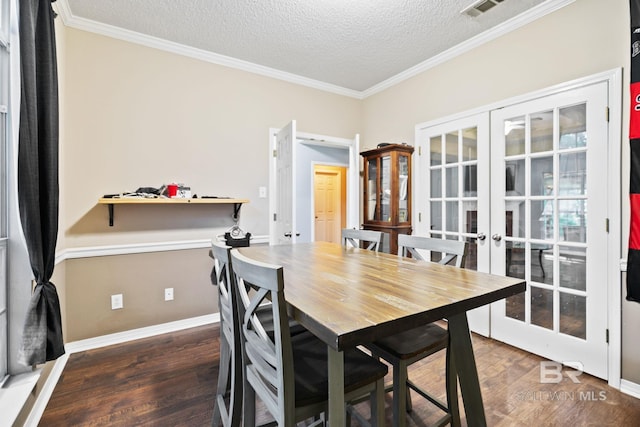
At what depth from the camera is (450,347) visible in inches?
54.6

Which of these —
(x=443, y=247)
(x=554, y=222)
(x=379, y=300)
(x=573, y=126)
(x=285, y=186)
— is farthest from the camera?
(x=285, y=186)

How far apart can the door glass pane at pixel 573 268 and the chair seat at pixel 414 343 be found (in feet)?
4.79

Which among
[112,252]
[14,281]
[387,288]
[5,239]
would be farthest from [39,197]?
[387,288]

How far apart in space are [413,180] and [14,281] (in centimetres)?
331

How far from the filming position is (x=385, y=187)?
11.4 ft

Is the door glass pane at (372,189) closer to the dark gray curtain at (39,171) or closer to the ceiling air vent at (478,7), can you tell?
the ceiling air vent at (478,7)

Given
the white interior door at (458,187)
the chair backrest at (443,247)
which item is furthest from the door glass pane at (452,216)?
the chair backrest at (443,247)

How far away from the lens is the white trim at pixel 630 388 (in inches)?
73.4

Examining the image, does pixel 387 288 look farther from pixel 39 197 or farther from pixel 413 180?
pixel 413 180

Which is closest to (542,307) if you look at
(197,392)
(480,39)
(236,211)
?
(480,39)

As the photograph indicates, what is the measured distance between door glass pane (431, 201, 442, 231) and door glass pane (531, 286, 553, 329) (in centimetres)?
99

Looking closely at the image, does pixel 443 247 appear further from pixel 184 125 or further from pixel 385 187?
pixel 184 125

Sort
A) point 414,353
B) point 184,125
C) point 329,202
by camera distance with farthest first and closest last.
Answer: point 329,202 < point 184,125 < point 414,353

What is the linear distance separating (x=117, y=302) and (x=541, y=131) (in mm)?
3841
